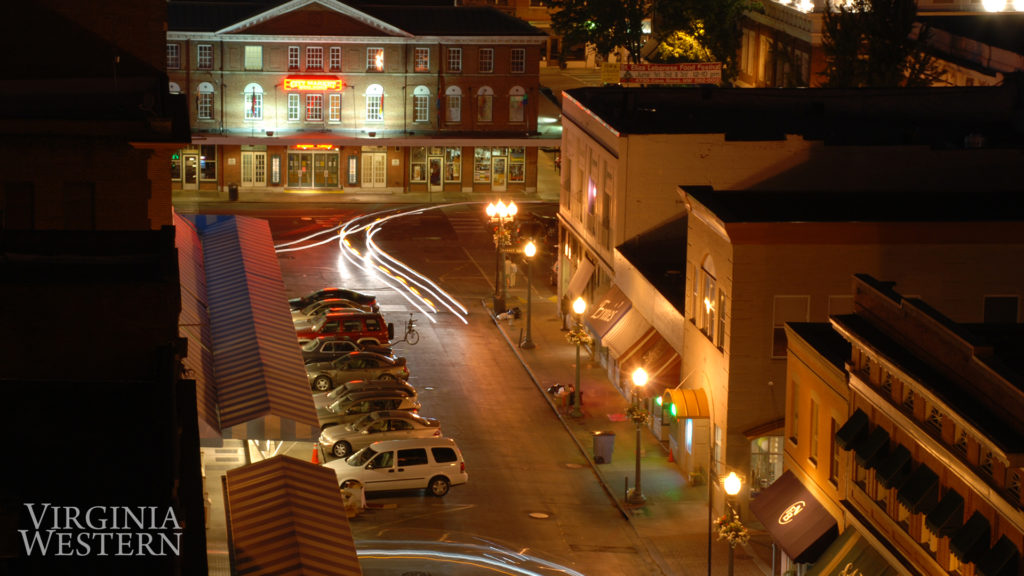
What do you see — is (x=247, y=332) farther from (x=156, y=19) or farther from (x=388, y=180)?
(x=388, y=180)

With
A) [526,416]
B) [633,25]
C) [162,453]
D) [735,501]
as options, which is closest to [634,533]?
[735,501]

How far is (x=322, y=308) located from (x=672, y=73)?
24125 millimetres

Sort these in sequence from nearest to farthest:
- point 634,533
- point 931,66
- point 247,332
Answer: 1. point 634,533
2. point 247,332
3. point 931,66

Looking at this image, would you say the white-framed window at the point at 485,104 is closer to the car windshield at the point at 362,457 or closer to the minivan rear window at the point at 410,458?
the car windshield at the point at 362,457

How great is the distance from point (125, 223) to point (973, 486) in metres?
18.1

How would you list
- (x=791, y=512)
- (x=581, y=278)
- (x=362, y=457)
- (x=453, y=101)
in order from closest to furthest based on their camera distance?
(x=791, y=512), (x=362, y=457), (x=581, y=278), (x=453, y=101)

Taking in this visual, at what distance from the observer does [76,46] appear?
118 ft

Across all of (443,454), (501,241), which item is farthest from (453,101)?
(443,454)

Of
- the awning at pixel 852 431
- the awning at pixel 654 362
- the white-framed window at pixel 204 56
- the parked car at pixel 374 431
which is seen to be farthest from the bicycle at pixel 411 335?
the white-framed window at pixel 204 56

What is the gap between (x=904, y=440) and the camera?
31422mm

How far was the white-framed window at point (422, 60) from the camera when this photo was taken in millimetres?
96438

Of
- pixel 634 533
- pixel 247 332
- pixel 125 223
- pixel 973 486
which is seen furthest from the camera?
pixel 247 332

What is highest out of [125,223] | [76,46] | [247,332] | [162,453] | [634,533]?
[76,46]

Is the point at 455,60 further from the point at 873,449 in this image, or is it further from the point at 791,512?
the point at 873,449
